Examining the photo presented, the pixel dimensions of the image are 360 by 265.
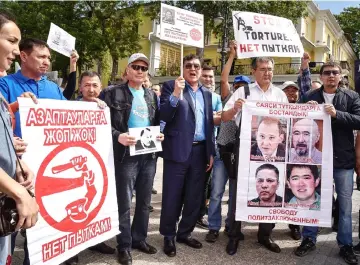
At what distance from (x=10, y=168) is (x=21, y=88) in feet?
4.96

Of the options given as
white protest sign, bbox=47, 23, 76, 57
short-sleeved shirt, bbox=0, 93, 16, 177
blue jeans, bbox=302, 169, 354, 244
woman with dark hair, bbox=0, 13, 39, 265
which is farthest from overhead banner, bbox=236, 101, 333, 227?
white protest sign, bbox=47, 23, 76, 57

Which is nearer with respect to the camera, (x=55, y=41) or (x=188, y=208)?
(x=188, y=208)

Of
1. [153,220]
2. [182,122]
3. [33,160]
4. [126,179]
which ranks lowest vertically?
[153,220]

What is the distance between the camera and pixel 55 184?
2754 mm

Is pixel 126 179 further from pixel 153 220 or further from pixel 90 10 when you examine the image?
pixel 90 10

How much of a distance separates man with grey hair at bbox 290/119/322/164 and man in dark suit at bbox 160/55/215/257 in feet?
2.97

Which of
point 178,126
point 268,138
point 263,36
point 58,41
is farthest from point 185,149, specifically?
point 58,41

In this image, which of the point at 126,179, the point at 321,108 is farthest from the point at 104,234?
the point at 321,108

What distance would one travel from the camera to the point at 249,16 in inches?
174

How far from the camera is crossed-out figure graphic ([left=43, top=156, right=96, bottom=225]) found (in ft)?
9.07

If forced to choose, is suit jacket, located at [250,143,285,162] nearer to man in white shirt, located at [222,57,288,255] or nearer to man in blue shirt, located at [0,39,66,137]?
man in white shirt, located at [222,57,288,255]

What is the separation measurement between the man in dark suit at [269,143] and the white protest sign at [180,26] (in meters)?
1.24

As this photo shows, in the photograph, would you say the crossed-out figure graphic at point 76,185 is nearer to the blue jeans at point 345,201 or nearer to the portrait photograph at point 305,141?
the portrait photograph at point 305,141

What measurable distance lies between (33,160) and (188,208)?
1945mm
